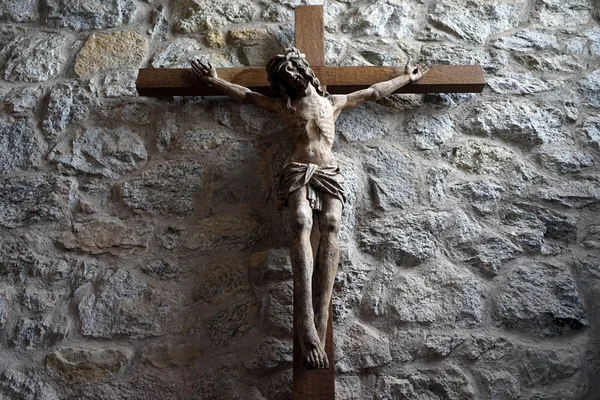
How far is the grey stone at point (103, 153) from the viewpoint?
222 centimetres

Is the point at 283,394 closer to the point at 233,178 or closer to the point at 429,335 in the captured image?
the point at 429,335

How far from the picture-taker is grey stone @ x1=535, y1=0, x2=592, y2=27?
2609 mm

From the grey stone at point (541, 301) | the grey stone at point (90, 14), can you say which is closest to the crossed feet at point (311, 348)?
the grey stone at point (541, 301)

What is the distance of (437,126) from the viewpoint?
7.55ft

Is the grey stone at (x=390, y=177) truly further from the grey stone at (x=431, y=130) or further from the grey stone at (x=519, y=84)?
the grey stone at (x=519, y=84)

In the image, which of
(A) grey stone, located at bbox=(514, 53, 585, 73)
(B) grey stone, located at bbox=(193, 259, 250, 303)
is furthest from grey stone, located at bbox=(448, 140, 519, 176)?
(B) grey stone, located at bbox=(193, 259, 250, 303)

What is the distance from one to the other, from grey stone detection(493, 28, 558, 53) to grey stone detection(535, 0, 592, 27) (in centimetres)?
9

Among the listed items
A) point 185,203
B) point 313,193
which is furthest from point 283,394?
point 185,203

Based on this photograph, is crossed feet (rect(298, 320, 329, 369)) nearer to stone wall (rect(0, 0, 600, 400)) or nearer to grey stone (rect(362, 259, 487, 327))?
stone wall (rect(0, 0, 600, 400))

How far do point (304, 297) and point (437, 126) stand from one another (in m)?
1.03

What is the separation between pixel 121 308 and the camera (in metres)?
1.98

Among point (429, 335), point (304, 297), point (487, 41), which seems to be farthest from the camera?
point (487, 41)

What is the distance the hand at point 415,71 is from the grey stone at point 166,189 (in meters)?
0.90

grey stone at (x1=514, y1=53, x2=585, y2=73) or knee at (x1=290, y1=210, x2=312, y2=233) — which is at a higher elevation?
grey stone at (x1=514, y1=53, x2=585, y2=73)
